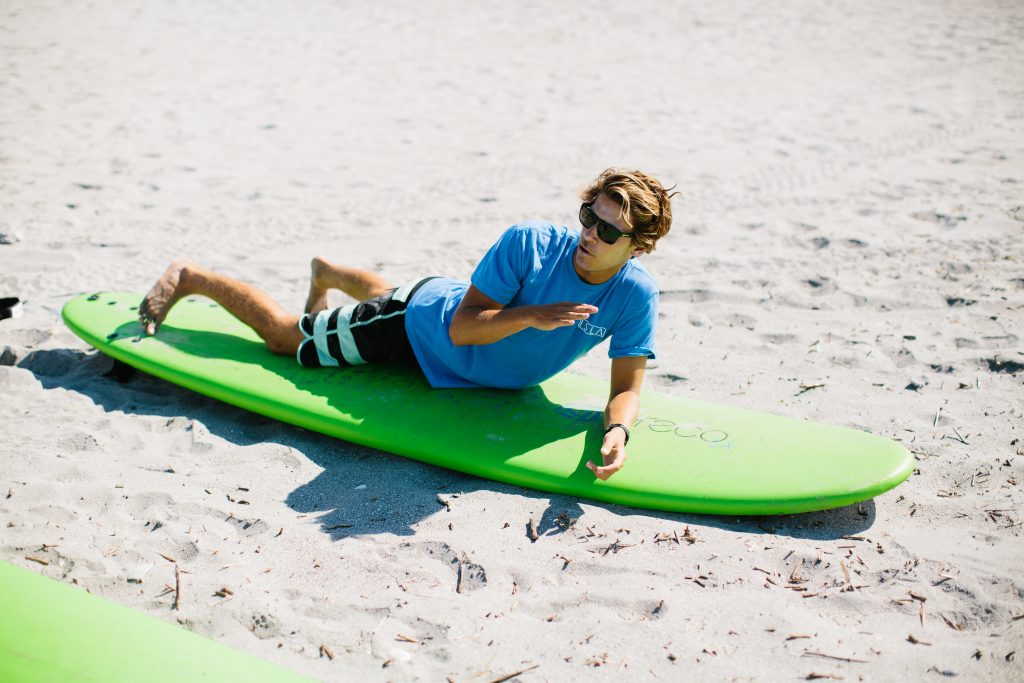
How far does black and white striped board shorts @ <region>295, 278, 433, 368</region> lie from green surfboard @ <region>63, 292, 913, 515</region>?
6 centimetres

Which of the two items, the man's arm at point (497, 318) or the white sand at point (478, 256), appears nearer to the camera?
the white sand at point (478, 256)

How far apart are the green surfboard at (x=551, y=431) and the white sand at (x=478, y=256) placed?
0.09 m

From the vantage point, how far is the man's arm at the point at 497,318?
263 cm

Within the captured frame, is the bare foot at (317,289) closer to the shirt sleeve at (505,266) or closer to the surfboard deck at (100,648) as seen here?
the shirt sleeve at (505,266)

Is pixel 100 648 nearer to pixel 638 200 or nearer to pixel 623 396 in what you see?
pixel 623 396

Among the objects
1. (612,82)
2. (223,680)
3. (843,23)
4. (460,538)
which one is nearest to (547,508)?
(460,538)

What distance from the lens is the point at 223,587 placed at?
247cm

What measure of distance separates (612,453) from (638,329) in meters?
0.42

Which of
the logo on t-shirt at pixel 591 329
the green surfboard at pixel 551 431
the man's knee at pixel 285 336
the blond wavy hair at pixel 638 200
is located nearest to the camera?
the blond wavy hair at pixel 638 200

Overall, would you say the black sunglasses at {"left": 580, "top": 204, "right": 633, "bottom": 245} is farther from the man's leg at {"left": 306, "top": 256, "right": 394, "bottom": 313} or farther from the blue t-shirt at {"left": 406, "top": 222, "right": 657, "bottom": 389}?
the man's leg at {"left": 306, "top": 256, "right": 394, "bottom": 313}

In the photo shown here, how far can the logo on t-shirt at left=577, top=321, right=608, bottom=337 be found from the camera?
2.99m

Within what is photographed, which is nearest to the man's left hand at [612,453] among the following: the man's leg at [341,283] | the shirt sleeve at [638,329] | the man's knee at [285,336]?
the shirt sleeve at [638,329]

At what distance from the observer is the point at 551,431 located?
10.5ft

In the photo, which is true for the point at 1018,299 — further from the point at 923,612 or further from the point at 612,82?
the point at 612,82
